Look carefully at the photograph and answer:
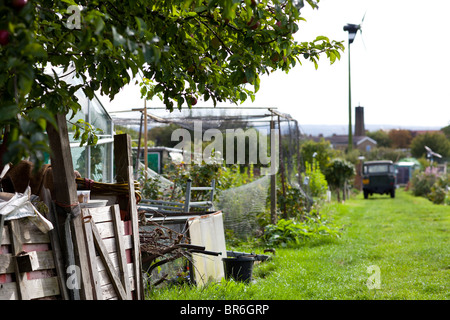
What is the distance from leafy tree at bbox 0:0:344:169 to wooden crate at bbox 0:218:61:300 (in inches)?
21.0

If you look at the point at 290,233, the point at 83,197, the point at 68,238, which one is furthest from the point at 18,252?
the point at 290,233

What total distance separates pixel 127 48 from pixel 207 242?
3.18m

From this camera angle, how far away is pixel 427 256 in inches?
296

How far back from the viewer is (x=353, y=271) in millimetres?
6375

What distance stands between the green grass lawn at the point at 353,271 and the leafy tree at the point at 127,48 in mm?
1934

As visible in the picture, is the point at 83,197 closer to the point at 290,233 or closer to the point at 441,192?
the point at 290,233

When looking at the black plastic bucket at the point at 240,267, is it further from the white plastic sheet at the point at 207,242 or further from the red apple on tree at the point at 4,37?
the red apple on tree at the point at 4,37

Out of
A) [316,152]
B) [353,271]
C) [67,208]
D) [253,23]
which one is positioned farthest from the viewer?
[316,152]

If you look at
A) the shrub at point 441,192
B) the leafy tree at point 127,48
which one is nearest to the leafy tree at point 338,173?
the shrub at point 441,192

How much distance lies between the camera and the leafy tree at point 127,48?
1.82 metres

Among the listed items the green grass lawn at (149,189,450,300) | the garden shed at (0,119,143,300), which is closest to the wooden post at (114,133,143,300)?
the garden shed at (0,119,143,300)
